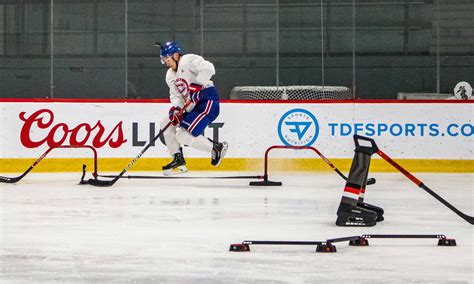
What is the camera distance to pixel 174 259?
5.16m

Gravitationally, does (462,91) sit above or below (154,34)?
below

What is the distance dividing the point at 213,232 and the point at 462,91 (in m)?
7.70

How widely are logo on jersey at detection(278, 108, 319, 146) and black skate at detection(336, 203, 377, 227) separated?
519 centimetres

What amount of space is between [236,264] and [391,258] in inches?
32.0

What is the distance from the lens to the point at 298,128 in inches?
467

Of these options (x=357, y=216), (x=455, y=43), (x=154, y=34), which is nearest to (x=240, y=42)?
(x=154, y=34)

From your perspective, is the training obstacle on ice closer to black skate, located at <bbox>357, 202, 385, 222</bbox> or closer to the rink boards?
black skate, located at <bbox>357, 202, 385, 222</bbox>

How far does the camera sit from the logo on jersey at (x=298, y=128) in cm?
1180

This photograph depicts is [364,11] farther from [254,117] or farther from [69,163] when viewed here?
[69,163]

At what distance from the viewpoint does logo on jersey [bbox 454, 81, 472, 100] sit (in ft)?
43.4

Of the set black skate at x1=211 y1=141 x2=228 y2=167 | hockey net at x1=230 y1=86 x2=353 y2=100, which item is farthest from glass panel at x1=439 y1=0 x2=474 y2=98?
black skate at x1=211 y1=141 x2=228 y2=167

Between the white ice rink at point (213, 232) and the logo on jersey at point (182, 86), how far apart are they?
3.10ft

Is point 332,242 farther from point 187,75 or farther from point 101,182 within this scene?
point 187,75

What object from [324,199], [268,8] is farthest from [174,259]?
[268,8]
